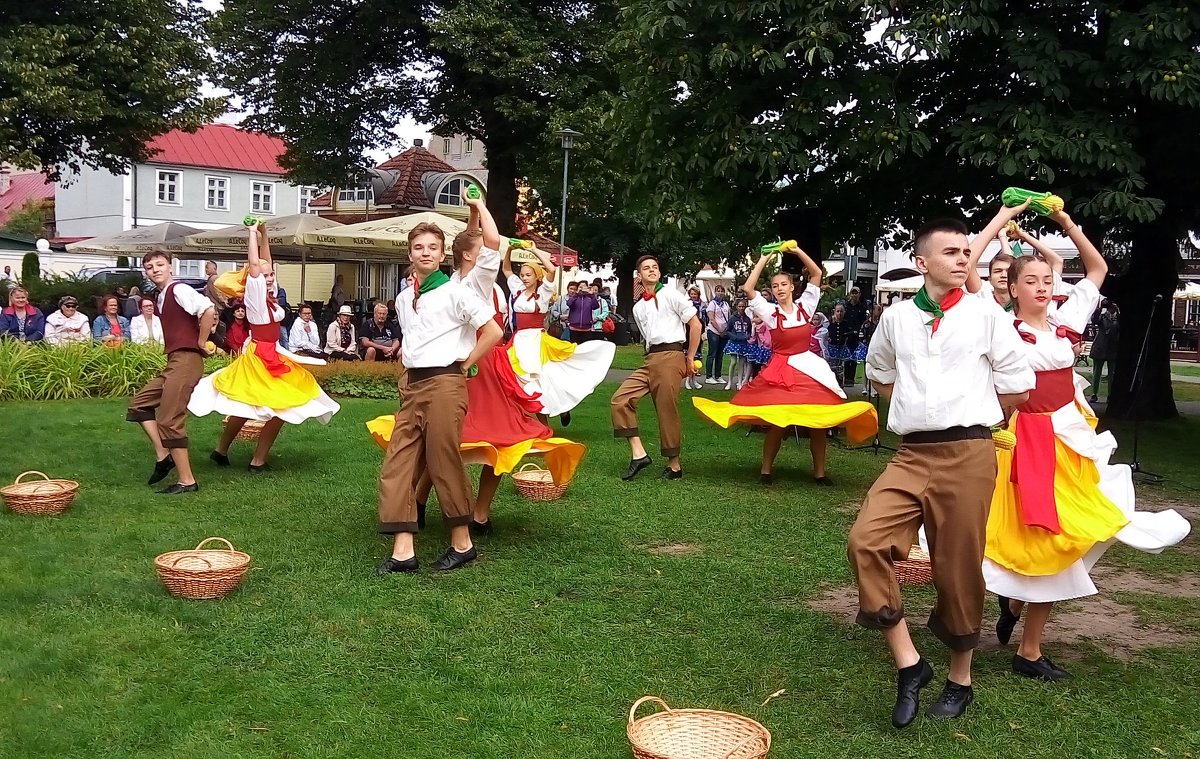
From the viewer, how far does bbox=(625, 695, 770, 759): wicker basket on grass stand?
3.88 metres

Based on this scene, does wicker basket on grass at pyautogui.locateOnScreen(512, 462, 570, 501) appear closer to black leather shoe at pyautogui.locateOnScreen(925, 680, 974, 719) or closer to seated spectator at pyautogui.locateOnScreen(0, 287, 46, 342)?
black leather shoe at pyautogui.locateOnScreen(925, 680, 974, 719)

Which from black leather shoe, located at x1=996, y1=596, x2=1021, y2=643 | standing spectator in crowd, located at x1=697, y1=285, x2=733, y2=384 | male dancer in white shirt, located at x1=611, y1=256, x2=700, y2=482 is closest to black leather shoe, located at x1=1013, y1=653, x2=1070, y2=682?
black leather shoe, located at x1=996, y1=596, x2=1021, y2=643

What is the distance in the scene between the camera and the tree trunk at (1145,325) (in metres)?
14.1

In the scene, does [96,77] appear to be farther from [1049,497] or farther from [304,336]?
[1049,497]

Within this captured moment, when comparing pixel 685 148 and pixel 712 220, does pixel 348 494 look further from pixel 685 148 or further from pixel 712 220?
pixel 712 220

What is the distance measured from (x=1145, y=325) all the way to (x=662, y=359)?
7854 millimetres

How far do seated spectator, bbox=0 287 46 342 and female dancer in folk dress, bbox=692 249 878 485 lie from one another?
1188 centimetres

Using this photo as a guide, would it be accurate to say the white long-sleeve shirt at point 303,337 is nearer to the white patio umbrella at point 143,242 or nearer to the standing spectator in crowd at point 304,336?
the standing spectator in crowd at point 304,336

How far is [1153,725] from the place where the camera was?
4.41 m

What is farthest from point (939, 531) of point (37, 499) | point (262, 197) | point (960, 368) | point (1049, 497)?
point (262, 197)

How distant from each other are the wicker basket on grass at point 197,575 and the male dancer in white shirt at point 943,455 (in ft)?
11.0

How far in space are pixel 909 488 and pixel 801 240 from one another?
9.72 metres

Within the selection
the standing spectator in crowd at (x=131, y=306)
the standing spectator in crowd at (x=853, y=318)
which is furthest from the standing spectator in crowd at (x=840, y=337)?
the standing spectator in crowd at (x=131, y=306)

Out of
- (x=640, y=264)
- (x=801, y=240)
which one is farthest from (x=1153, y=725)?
(x=801, y=240)
